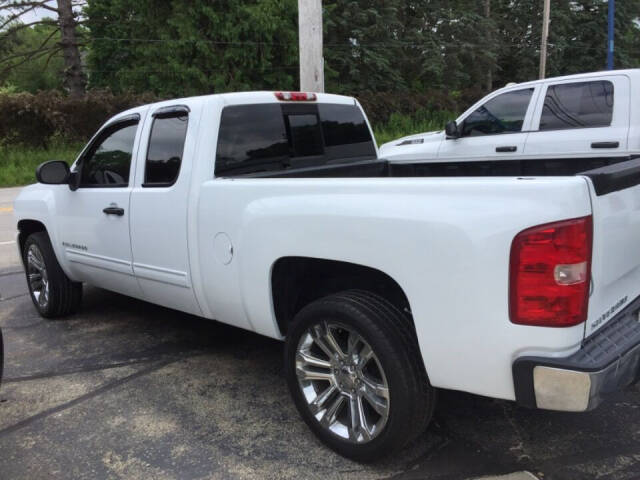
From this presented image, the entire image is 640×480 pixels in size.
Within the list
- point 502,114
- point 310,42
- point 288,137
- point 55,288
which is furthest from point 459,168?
point 310,42

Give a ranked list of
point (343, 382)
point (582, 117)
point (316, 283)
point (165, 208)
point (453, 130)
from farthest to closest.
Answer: point (453, 130) < point (582, 117) < point (165, 208) < point (316, 283) < point (343, 382)

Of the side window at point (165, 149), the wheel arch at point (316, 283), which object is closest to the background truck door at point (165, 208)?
the side window at point (165, 149)

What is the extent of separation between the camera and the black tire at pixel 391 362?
2.56 meters

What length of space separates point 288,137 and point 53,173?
6.03ft

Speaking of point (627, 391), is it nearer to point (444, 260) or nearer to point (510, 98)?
point (444, 260)

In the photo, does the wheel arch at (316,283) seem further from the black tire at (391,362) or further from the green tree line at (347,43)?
the green tree line at (347,43)

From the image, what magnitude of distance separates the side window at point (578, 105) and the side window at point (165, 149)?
5.18m

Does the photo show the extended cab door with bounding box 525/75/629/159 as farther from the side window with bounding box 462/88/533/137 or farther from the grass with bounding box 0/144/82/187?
the grass with bounding box 0/144/82/187

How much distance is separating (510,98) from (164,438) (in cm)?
637

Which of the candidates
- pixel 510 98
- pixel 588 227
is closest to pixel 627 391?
pixel 588 227

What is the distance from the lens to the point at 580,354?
225 centimetres

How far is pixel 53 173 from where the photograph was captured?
449 cm

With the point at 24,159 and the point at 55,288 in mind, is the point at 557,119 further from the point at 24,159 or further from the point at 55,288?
the point at 24,159

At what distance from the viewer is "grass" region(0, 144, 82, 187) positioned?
17438mm
